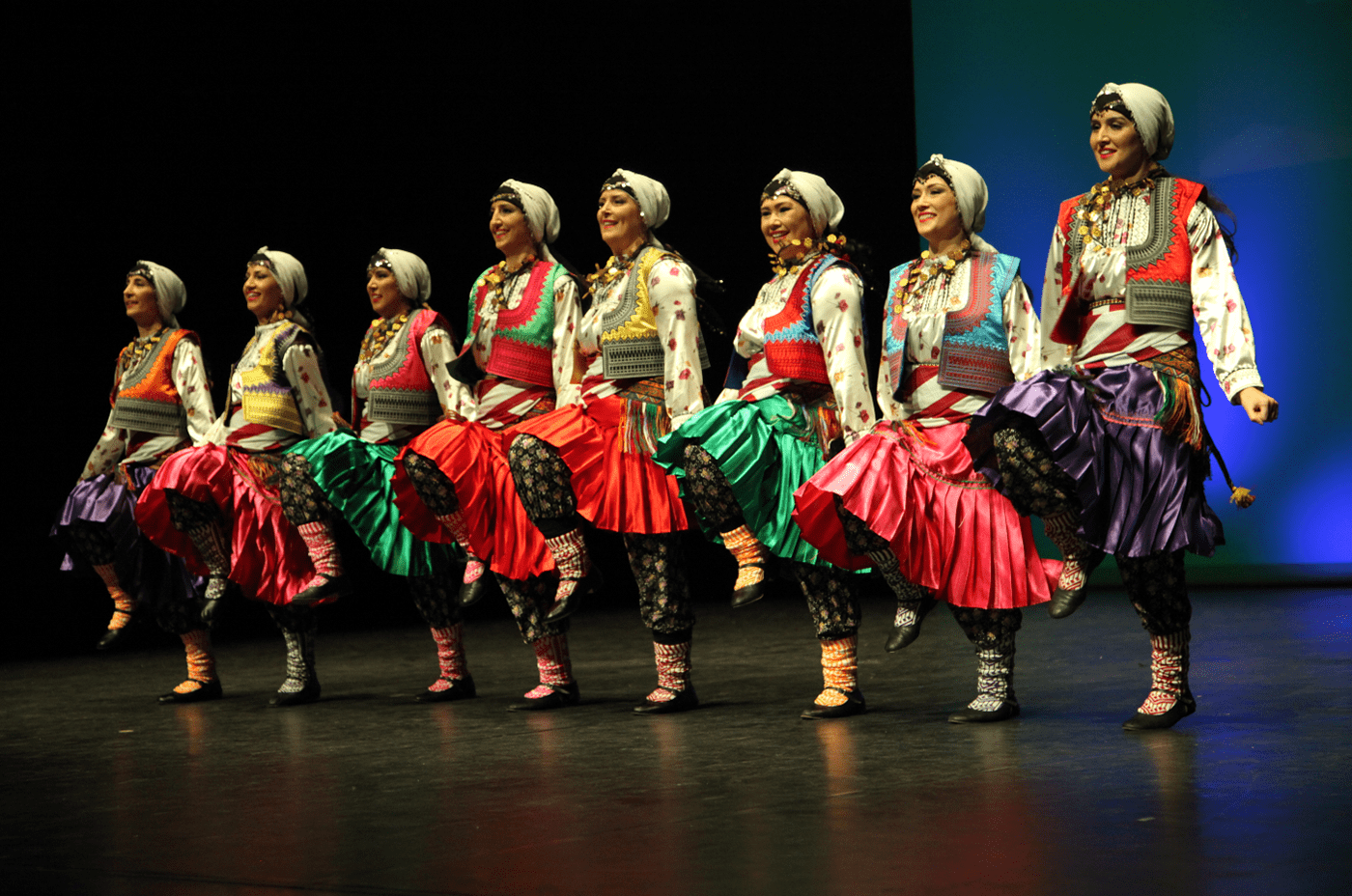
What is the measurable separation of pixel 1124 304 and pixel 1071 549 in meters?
0.55

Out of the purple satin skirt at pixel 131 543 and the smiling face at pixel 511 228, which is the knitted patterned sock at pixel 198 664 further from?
the smiling face at pixel 511 228

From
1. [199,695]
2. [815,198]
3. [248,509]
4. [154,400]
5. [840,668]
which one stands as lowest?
[199,695]

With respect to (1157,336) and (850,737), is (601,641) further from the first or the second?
(1157,336)

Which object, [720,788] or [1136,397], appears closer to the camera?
[720,788]

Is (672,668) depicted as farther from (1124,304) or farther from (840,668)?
(1124,304)

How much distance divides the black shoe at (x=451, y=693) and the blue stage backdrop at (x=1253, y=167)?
4.37 metres

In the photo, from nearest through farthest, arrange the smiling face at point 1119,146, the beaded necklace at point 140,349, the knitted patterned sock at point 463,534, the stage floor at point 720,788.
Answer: the stage floor at point 720,788 < the smiling face at point 1119,146 < the knitted patterned sock at point 463,534 < the beaded necklace at point 140,349

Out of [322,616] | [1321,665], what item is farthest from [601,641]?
[1321,665]

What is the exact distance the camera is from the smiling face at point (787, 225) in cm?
404

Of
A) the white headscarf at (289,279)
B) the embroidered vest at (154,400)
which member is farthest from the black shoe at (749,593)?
the embroidered vest at (154,400)

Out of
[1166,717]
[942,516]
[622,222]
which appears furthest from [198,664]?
[1166,717]

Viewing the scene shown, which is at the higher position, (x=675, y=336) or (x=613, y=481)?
(x=675, y=336)

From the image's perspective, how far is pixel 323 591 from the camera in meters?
4.65

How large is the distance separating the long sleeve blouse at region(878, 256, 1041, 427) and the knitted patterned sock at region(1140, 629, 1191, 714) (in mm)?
672
